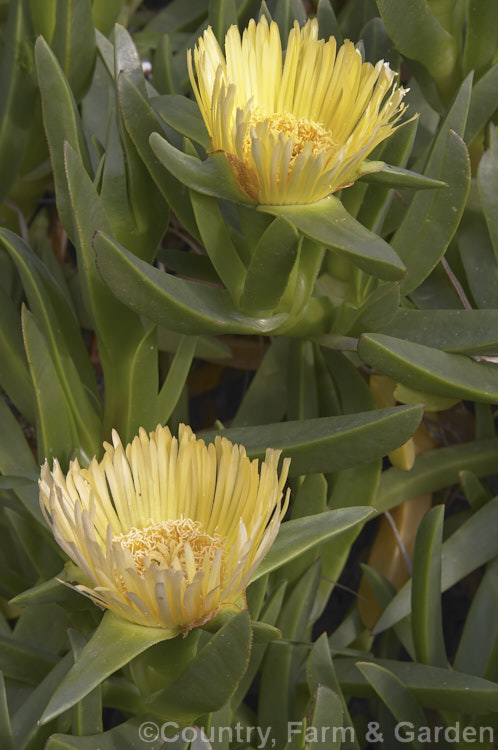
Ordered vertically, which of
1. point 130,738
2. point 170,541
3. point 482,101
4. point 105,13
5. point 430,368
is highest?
point 105,13

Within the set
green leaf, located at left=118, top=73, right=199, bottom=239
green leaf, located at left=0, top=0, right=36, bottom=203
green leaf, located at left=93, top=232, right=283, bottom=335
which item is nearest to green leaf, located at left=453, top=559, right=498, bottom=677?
green leaf, located at left=93, top=232, right=283, bottom=335

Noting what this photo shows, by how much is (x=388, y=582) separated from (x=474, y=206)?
313mm

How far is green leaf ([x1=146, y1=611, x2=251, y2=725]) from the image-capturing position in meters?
0.37

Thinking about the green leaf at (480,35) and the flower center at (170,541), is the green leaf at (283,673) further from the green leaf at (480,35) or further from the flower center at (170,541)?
the green leaf at (480,35)

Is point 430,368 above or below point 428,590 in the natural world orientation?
above

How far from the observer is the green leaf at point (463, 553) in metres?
0.60

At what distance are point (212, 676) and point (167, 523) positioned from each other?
91 mm

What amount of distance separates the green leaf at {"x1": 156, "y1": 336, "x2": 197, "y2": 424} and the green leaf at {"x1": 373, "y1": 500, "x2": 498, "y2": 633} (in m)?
0.23

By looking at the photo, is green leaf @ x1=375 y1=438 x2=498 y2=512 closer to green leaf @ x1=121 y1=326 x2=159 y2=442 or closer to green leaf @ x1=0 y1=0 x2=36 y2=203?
green leaf @ x1=121 y1=326 x2=159 y2=442

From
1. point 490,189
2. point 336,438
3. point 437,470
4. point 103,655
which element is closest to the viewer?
point 103,655

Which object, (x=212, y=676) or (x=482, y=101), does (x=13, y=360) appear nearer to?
(x=212, y=676)

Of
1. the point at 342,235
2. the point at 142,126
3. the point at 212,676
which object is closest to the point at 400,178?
the point at 342,235

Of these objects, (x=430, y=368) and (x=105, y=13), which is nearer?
(x=430, y=368)

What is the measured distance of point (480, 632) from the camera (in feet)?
1.90
